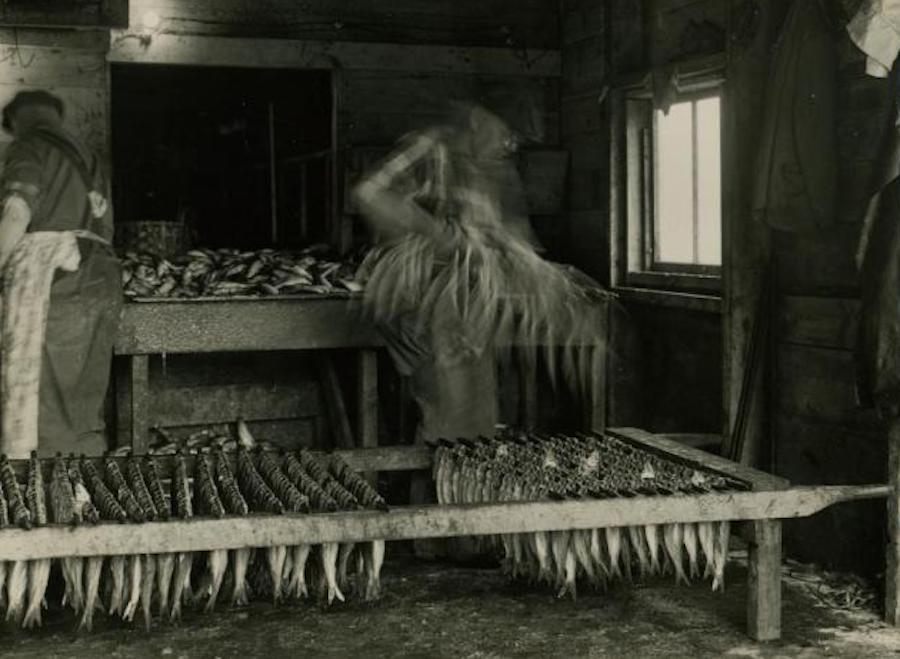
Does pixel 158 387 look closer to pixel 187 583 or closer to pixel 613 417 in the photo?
pixel 613 417

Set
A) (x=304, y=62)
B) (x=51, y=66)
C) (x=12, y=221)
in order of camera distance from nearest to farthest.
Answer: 1. (x=12, y=221)
2. (x=51, y=66)
3. (x=304, y=62)

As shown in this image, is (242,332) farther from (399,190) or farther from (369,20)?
(369,20)

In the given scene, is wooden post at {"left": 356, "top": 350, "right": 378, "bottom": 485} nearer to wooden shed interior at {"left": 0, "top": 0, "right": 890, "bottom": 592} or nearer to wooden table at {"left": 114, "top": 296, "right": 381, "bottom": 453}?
wooden table at {"left": 114, "top": 296, "right": 381, "bottom": 453}

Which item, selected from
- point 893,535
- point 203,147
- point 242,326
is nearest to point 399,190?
point 242,326

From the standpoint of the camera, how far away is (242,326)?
25.1 ft

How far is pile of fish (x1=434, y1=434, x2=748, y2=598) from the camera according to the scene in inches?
195

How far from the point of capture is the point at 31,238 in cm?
726

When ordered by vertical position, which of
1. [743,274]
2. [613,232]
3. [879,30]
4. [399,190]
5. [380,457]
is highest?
[879,30]

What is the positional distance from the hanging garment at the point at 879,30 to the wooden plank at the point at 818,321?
131 centimetres

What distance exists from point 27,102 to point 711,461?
4381 millimetres

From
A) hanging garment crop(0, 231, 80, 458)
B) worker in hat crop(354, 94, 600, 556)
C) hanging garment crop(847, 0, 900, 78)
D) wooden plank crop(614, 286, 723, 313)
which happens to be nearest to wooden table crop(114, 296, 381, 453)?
hanging garment crop(0, 231, 80, 458)

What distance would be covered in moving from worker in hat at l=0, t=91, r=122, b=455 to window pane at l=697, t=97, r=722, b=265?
134 inches

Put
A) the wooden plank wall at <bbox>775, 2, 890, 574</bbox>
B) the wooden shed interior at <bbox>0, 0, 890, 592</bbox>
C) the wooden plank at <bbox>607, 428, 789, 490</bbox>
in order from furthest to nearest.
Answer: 1. the wooden shed interior at <bbox>0, 0, 890, 592</bbox>
2. the wooden plank wall at <bbox>775, 2, 890, 574</bbox>
3. the wooden plank at <bbox>607, 428, 789, 490</bbox>

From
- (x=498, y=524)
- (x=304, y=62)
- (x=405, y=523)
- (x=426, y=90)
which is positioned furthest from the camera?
(x=426, y=90)
